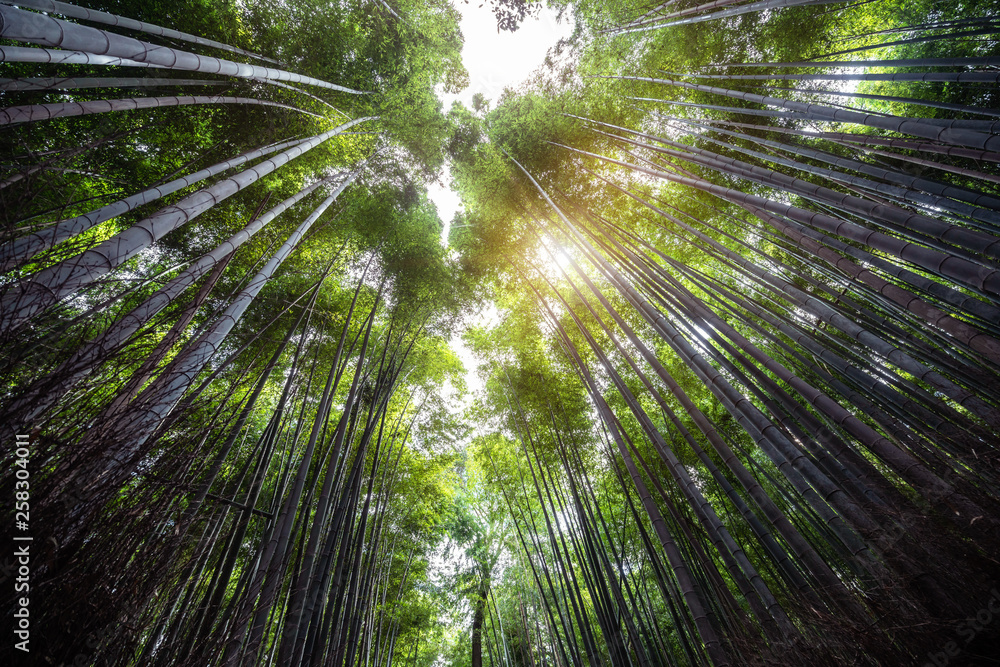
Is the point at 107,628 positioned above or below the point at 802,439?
below

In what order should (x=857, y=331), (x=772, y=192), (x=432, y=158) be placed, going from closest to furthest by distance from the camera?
(x=857, y=331) < (x=772, y=192) < (x=432, y=158)

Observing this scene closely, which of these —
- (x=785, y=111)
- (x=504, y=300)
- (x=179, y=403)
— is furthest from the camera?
(x=504, y=300)

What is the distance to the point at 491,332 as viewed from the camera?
19.7ft

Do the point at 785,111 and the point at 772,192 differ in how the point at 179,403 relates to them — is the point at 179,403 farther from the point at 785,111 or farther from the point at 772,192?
the point at 772,192

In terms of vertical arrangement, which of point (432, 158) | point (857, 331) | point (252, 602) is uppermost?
point (432, 158)

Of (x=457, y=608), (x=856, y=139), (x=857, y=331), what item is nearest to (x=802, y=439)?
(x=857, y=331)

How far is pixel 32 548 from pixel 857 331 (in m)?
3.03

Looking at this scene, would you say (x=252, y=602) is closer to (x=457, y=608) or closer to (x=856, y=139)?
(x=856, y=139)

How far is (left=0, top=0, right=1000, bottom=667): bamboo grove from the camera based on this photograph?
1.21 m

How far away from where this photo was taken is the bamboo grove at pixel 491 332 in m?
1.21

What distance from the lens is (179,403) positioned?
1.44 m

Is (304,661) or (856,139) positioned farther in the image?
(856,139)

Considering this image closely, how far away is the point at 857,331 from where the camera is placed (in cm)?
176

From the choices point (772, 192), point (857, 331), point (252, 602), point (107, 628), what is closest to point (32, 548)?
point (107, 628)
